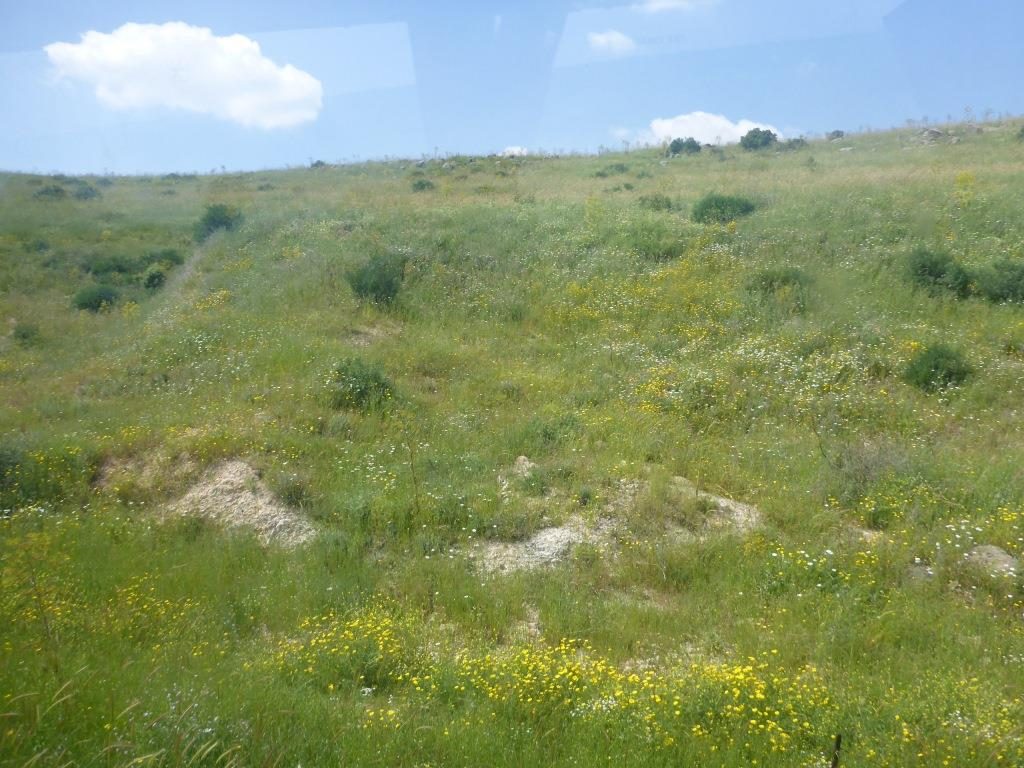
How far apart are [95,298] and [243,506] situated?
35.9ft

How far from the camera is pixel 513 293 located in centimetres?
1352

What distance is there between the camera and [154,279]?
1689cm

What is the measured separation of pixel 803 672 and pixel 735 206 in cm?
1396

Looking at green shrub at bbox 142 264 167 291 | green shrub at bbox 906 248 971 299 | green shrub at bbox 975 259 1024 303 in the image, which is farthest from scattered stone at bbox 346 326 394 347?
green shrub at bbox 975 259 1024 303

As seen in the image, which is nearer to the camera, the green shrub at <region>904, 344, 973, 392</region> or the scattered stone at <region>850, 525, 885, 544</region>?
the scattered stone at <region>850, 525, 885, 544</region>

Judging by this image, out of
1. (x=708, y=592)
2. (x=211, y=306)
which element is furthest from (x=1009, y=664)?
(x=211, y=306)

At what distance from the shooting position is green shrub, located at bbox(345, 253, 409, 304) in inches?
531

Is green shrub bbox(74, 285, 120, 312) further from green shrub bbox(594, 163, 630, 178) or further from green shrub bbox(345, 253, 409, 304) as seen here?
green shrub bbox(594, 163, 630, 178)

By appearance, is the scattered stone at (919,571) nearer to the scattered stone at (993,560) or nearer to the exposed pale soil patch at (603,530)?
the scattered stone at (993,560)

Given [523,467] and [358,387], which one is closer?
[523,467]

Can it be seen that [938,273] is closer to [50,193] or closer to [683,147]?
[683,147]

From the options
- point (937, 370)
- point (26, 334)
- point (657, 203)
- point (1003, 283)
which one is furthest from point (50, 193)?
point (1003, 283)

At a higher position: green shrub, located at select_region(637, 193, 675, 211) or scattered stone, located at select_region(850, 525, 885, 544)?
green shrub, located at select_region(637, 193, 675, 211)

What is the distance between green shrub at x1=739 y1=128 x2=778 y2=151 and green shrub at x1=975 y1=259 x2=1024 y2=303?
2037 centimetres
